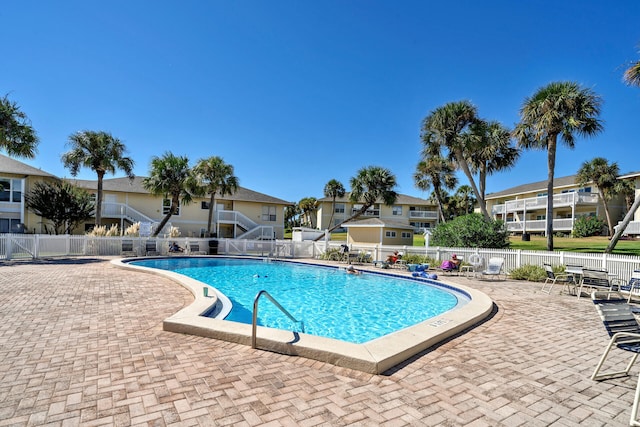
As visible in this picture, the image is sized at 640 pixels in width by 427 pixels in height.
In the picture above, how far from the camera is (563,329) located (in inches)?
253

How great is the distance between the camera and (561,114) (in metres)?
18.8

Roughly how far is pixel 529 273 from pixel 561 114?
11.0 m

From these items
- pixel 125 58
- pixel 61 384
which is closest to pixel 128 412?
pixel 61 384

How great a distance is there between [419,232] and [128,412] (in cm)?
4964

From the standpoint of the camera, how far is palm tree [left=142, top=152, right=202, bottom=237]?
25641mm

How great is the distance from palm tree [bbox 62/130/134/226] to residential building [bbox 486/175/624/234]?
38.2 meters

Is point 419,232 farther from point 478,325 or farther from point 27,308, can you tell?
point 27,308

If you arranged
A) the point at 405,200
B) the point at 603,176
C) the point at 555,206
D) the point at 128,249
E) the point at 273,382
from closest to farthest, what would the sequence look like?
the point at 273,382, the point at 128,249, the point at 603,176, the point at 555,206, the point at 405,200

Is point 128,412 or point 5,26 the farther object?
point 5,26

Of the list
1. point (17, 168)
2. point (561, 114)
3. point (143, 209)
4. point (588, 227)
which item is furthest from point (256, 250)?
point (588, 227)

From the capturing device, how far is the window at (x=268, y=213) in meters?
37.6

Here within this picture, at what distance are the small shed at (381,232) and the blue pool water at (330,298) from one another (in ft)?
35.2

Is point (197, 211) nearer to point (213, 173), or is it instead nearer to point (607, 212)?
point (213, 173)

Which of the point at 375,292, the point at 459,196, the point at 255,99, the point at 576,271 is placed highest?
the point at 255,99
